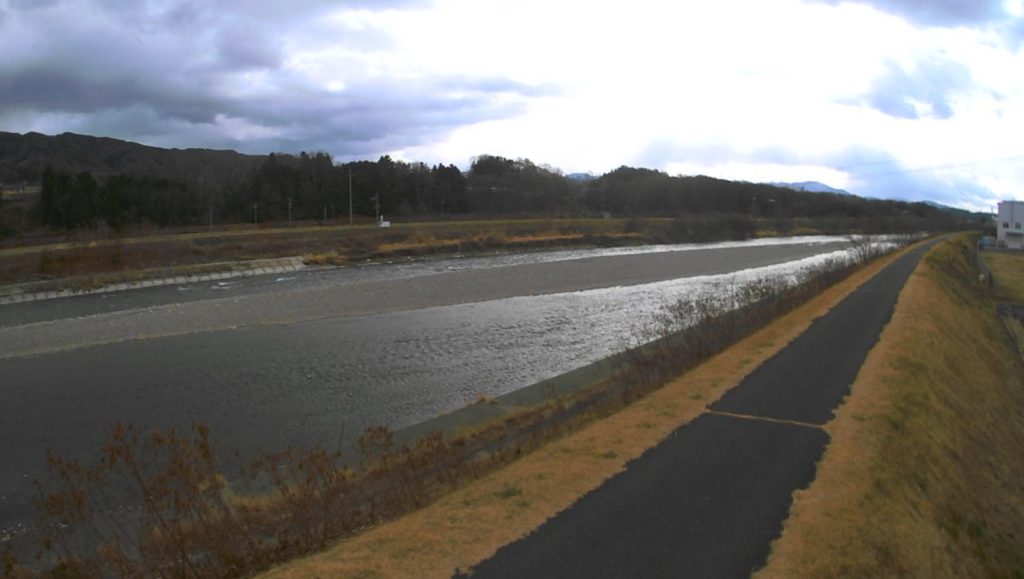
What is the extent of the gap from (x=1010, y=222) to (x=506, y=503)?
379ft

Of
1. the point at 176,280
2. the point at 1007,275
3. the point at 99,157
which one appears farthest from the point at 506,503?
the point at 99,157

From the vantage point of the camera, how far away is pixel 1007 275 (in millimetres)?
51094

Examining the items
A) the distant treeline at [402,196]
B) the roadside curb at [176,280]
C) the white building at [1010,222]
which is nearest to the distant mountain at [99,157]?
the distant treeline at [402,196]

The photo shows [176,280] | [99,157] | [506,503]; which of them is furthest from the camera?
[99,157]

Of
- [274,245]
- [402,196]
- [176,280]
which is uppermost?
[402,196]

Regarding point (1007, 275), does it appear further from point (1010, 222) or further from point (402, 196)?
point (402, 196)

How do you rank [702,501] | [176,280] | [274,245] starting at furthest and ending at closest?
[274,245] → [176,280] → [702,501]

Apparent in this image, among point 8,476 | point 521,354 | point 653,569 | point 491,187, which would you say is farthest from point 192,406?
point 491,187

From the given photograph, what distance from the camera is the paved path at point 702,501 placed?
17.7 feet

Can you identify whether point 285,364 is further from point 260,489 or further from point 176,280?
point 176,280

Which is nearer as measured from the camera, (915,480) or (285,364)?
(915,480)

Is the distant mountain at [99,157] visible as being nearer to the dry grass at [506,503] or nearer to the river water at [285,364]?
Answer: the river water at [285,364]

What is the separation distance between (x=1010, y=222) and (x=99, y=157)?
17712cm

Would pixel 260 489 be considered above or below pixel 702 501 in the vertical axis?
below
